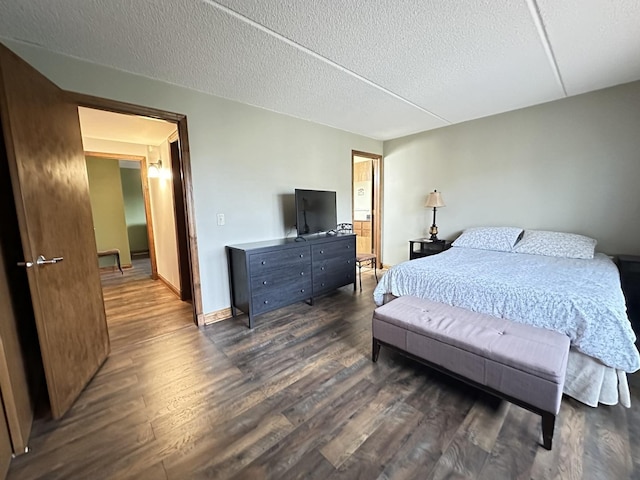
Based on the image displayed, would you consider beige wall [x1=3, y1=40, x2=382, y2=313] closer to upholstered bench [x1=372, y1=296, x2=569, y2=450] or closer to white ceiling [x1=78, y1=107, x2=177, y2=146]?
white ceiling [x1=78, y1=107, x2=177, y2=146]

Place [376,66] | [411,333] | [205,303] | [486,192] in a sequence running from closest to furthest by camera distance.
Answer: [411,333], [376,66], [205,303], [486,192]

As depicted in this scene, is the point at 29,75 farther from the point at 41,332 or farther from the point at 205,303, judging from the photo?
the point at 205,303

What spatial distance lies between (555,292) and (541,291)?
0.07 metres

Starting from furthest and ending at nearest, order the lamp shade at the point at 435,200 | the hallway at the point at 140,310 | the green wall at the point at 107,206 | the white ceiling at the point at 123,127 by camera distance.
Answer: the green wall at the point at 107,206 < the lamp shade at the point at 435,200 < the white ceiling at the point at 123,127 < the hallway at the point at 140,310

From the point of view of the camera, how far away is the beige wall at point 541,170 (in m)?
2.88

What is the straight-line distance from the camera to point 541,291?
183 centimetres

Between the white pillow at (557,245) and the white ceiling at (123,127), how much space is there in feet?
14.6

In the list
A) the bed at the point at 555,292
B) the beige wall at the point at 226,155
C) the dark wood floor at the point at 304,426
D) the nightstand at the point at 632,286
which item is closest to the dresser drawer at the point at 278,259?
the beige wall at the point at 226,155

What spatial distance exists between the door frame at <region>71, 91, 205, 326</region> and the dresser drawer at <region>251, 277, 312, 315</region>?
25.6 inches

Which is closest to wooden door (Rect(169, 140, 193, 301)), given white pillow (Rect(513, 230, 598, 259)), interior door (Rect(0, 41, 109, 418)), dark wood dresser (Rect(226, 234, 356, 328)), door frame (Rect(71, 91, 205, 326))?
door frame (Rect(71, 91, 205, 326))

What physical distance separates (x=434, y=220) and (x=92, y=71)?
442 cm

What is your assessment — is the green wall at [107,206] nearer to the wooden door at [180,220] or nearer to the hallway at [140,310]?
the hallway at [140,310]

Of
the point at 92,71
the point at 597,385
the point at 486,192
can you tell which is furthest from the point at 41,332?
the point at 486,192

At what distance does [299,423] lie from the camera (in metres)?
1.57
